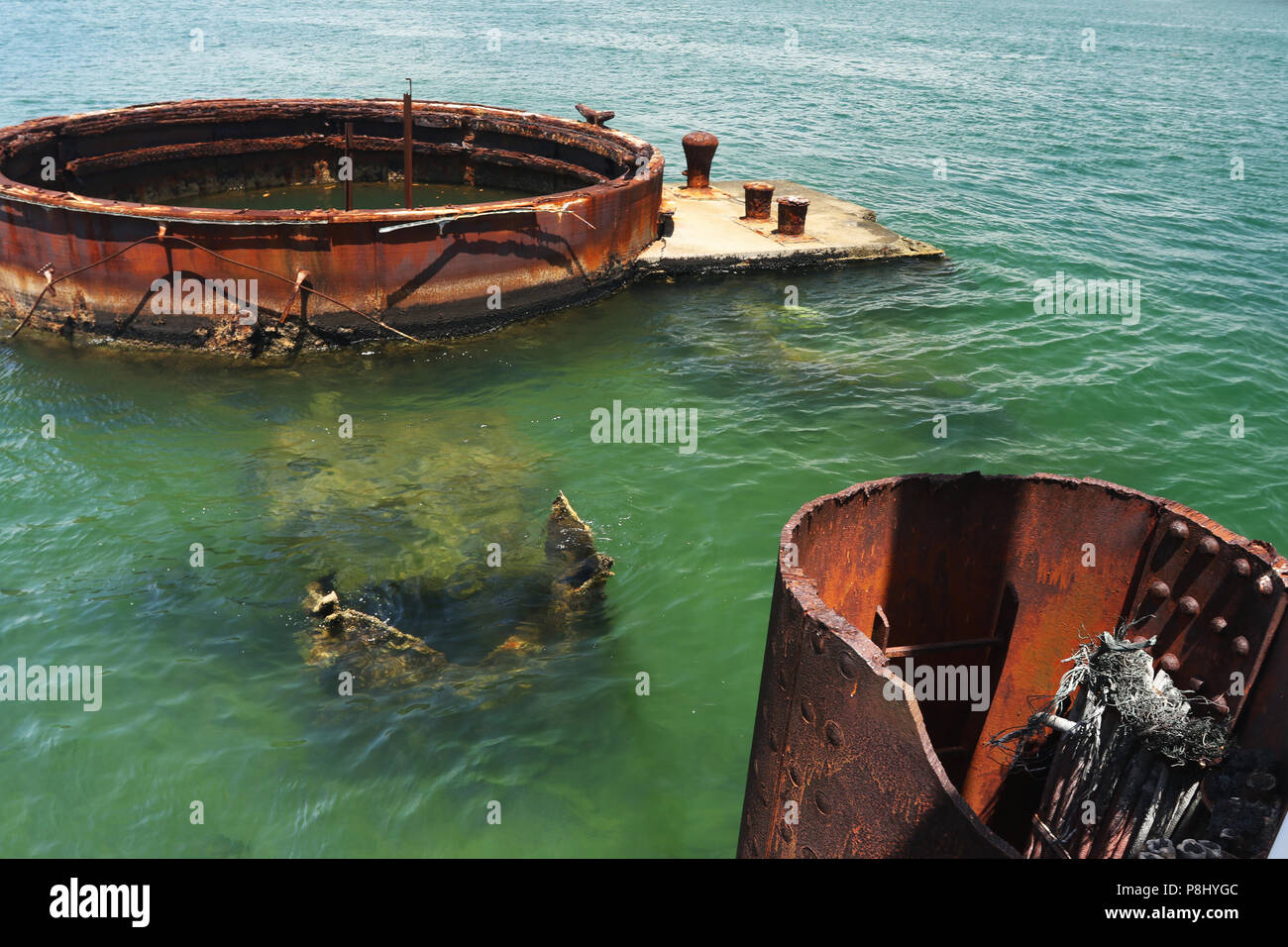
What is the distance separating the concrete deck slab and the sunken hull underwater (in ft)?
2.20

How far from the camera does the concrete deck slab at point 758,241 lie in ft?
50.9

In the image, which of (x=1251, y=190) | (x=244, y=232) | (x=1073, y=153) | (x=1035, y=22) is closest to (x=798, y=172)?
(x=1073, y=153)

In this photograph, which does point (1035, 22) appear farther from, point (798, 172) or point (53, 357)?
point (53, 357)

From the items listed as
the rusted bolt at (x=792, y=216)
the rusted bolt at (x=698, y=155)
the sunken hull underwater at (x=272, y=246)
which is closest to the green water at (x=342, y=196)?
the sunken hull underwater at (x=272, y=246)

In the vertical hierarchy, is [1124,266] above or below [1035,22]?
below

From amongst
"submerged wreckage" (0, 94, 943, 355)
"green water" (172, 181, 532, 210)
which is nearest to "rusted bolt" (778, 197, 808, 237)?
"submerged wreckage" (0, 94, 943, 355)

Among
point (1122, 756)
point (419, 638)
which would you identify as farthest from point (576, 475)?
point (1122, 756)

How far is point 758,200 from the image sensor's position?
17047 millimetres

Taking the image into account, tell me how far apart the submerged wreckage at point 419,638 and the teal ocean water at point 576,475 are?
0.20 m

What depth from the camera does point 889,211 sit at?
1977 centimetres

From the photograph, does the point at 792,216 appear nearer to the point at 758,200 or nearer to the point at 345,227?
the point at 758,200

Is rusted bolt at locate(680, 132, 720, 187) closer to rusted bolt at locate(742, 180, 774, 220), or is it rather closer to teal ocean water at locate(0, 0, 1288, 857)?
rusted bolt at locate(742, 180, 774, 220)

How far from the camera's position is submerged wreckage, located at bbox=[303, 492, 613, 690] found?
7238 millimetres

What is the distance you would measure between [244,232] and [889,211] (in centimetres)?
1280
